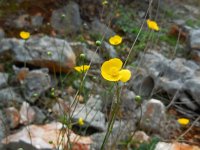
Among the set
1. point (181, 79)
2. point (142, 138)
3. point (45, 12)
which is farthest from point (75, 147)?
point (45, 12)

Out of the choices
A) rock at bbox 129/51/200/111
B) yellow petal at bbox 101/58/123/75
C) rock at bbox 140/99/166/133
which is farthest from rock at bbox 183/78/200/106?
yellow petal at bbox 101/58/123/75

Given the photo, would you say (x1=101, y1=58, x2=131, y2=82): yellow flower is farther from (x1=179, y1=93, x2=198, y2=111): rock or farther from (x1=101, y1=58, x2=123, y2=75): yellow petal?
(x1=179, y1=93, x2=198, y2=111): rock

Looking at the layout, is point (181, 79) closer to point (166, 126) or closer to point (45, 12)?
point (166, 126)

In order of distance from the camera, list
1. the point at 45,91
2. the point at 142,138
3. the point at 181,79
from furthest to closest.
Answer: the point at 181,79 < the point at 45,91 < the point at 142,138

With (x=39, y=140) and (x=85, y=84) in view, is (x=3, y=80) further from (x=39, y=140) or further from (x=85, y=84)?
(x=39, y=140)

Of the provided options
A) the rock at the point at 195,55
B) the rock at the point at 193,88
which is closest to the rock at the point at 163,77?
the rock at the point at 193,88

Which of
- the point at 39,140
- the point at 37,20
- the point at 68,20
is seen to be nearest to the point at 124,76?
the point at 39,140
